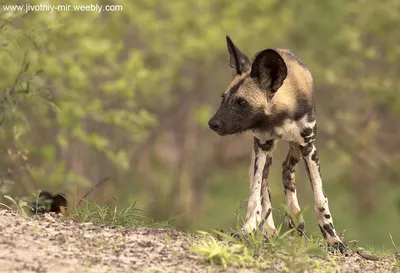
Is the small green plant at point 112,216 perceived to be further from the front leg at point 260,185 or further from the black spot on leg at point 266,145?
the black spot on leg at point 266,145

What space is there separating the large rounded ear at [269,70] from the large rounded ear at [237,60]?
32 centimetres

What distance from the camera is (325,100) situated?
21672 millimetres

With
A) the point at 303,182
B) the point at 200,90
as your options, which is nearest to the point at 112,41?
the point at 200,90

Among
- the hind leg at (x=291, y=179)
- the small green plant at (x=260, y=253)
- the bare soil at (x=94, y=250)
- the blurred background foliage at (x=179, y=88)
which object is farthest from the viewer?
the blurred background foliage at (x=179, y=88)

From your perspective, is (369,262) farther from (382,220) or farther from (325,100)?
(382,220)

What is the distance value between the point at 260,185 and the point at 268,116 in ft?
2.48

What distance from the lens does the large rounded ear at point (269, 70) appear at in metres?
6.89

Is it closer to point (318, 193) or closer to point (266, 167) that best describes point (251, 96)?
point (266, 167)

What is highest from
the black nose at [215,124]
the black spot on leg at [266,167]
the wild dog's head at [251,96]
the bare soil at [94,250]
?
the wild dog's head at [251,96]

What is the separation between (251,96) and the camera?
7062 millimetres

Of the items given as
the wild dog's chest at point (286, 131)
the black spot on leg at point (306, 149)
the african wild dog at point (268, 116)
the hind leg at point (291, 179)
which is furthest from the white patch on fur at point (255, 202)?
the hind leg at point (291, 179)

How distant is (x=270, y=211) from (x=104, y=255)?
227cm

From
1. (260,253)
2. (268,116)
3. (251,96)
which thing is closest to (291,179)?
(268,116)

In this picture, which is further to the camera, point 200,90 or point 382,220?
point 382,220
